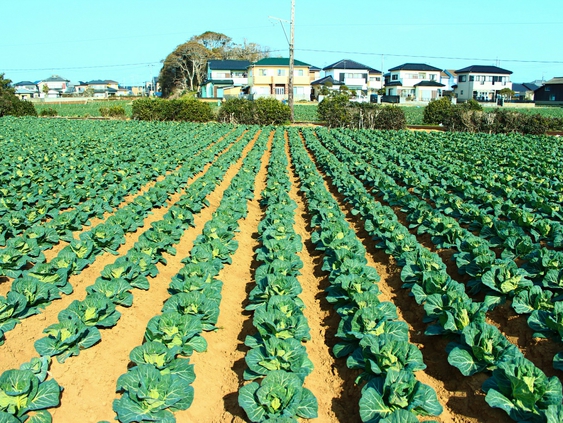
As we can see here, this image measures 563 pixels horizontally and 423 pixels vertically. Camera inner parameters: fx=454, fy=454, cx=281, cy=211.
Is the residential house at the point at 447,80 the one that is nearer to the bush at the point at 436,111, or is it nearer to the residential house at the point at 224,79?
the residential house at the point at 224,79

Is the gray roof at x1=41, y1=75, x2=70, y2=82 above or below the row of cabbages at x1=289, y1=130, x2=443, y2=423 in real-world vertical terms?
above

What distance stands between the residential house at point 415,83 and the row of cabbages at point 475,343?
233ft

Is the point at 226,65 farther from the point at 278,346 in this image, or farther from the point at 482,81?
the point at 278,346

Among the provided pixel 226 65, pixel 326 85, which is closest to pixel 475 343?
pixel 326 85

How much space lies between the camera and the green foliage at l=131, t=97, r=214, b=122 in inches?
1534

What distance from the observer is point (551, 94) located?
74.2 m

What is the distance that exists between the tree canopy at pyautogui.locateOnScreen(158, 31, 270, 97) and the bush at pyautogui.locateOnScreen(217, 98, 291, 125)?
45.3m

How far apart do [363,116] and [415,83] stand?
50.5 meters

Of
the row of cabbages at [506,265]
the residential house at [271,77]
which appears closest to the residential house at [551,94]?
the residential house at [271,77]

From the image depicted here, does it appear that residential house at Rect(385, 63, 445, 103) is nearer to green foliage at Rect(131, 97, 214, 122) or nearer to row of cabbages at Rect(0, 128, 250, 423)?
green foliage at Rect(131, 97, 214, 122)

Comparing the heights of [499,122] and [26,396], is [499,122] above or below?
above

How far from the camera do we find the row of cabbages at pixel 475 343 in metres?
3.65

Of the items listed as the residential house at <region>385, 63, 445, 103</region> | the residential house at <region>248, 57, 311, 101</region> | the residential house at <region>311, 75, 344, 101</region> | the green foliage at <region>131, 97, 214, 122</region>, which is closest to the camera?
the green foliage at <region>131, 97, 214, 122</region>

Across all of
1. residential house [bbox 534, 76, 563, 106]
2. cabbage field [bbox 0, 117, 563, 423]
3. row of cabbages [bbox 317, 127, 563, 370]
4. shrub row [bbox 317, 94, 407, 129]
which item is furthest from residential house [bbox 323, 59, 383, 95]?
row of cabbages [bbox 317, 127, 563, 370]
